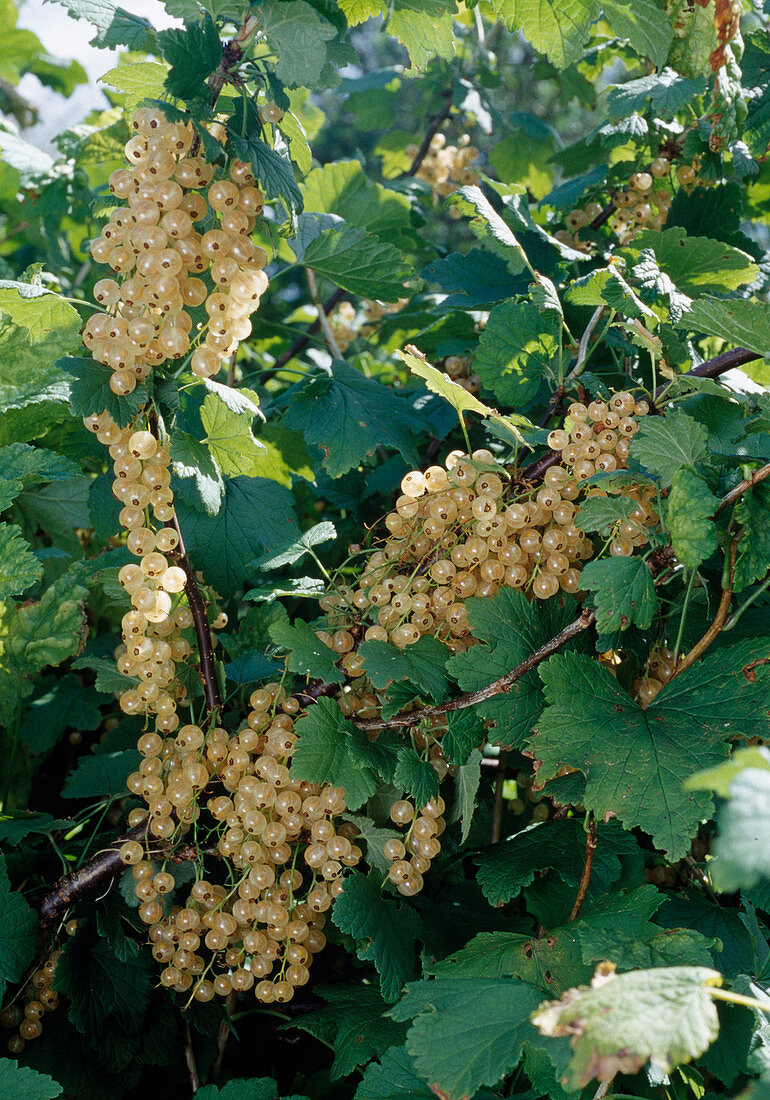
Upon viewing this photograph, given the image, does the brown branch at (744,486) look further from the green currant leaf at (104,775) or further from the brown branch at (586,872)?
the green currant leaf at (104,775)

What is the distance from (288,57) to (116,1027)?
838 mm

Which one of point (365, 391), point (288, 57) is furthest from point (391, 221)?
point (288, 57)

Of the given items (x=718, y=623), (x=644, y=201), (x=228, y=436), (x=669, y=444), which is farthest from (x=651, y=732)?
(x=644, y=201)

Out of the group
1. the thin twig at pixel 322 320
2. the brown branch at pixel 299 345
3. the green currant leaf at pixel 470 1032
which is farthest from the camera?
the brown branch at pixel 299 345

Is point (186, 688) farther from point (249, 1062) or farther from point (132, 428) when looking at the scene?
point (249, 1062)

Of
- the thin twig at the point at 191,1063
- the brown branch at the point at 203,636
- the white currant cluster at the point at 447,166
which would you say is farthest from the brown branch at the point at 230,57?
the white currant cluster at the point at 447,166

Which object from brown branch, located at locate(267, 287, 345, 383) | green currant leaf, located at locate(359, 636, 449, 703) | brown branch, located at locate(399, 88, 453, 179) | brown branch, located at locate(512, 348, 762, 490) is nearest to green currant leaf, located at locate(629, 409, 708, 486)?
brown branch, located at locate(512, 348, 762, 490)

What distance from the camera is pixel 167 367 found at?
75 cm

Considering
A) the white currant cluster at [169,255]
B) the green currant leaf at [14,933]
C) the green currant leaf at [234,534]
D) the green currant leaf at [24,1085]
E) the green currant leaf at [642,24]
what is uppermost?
the green currant leaf at [642,24]

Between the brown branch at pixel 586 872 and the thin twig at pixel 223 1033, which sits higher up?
the brown branch at pixel 586 872

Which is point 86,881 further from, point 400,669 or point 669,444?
point 669,444

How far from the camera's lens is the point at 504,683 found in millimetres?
673

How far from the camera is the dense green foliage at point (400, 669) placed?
631 millimetres

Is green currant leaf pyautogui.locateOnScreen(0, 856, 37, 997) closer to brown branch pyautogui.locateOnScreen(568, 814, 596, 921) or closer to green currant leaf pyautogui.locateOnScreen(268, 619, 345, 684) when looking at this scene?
green currant leaf pyautogui.locateOnScreen(268, 619, 345, 684)
